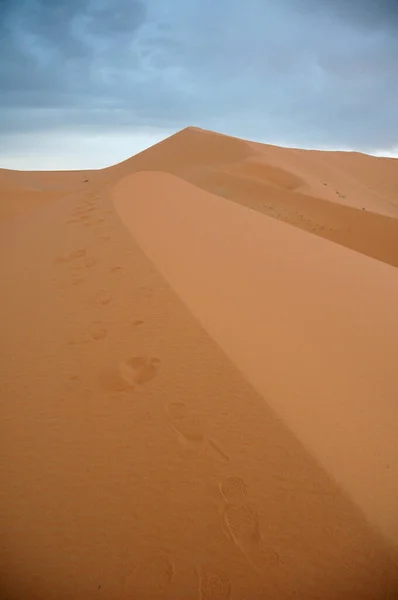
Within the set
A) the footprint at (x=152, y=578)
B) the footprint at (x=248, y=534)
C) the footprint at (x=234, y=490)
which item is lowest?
the footprint at (x=152, y=578)

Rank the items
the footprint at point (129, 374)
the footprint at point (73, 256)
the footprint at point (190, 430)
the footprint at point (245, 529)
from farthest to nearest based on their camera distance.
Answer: the footprint at point (73, 256) → the footprint at point (129, 374) → the footprint at point (190, 430) → the footprint at point (245, 529)

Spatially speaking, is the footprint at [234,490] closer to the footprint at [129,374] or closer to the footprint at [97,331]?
the footprint at [129,374]

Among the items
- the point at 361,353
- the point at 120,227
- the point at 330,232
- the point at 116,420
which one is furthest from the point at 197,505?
the point at 330,232

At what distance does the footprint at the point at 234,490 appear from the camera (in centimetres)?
196

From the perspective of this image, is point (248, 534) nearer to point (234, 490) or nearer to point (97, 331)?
point (234, 490)

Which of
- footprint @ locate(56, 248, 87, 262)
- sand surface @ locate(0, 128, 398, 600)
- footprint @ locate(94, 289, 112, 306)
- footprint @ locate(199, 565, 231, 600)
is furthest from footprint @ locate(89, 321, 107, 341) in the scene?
footprint @ locate(199, 565, 231, 600)

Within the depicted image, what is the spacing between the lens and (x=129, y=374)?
8.71 feet

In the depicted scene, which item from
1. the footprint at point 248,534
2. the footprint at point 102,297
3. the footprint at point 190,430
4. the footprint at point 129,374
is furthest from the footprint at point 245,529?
the footprint at point 102,297

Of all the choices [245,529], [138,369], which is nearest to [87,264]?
[138,369]

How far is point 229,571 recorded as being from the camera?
5.73ft

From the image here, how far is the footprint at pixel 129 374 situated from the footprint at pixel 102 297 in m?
0.81

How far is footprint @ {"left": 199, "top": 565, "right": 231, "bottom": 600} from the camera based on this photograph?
5.54 ft

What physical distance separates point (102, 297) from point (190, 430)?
1.60 m

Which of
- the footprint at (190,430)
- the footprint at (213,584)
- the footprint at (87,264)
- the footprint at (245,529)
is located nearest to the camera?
the footprint at (213,584)
